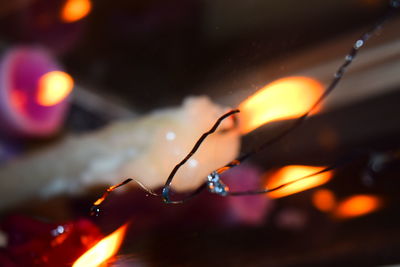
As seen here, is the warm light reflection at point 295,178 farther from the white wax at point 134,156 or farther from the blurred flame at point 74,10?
the blurred flame at point 74,10

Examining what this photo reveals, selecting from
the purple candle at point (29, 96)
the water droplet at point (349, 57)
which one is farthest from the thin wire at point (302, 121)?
the purple candle at point (29, 96)

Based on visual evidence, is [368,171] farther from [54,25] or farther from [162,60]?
[54,25]

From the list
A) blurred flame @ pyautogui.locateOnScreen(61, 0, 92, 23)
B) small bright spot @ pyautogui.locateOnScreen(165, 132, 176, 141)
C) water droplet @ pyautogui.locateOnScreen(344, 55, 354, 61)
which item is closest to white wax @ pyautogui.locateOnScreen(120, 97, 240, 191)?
small bright spot @ pyautogui.locateOnScreen(165, 132, 176, 141)

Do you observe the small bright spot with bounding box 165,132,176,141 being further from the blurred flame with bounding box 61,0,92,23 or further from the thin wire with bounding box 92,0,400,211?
the blurred flame with bounding box 61,0,92,23

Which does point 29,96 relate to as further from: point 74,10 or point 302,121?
point 302,121

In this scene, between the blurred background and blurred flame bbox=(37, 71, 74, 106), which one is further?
blurred flame bbox=(37, 71, 74, 106)

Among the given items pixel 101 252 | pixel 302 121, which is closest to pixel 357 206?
pixel 302 121

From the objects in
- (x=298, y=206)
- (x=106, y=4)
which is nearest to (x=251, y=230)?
(x=298, y=206)
